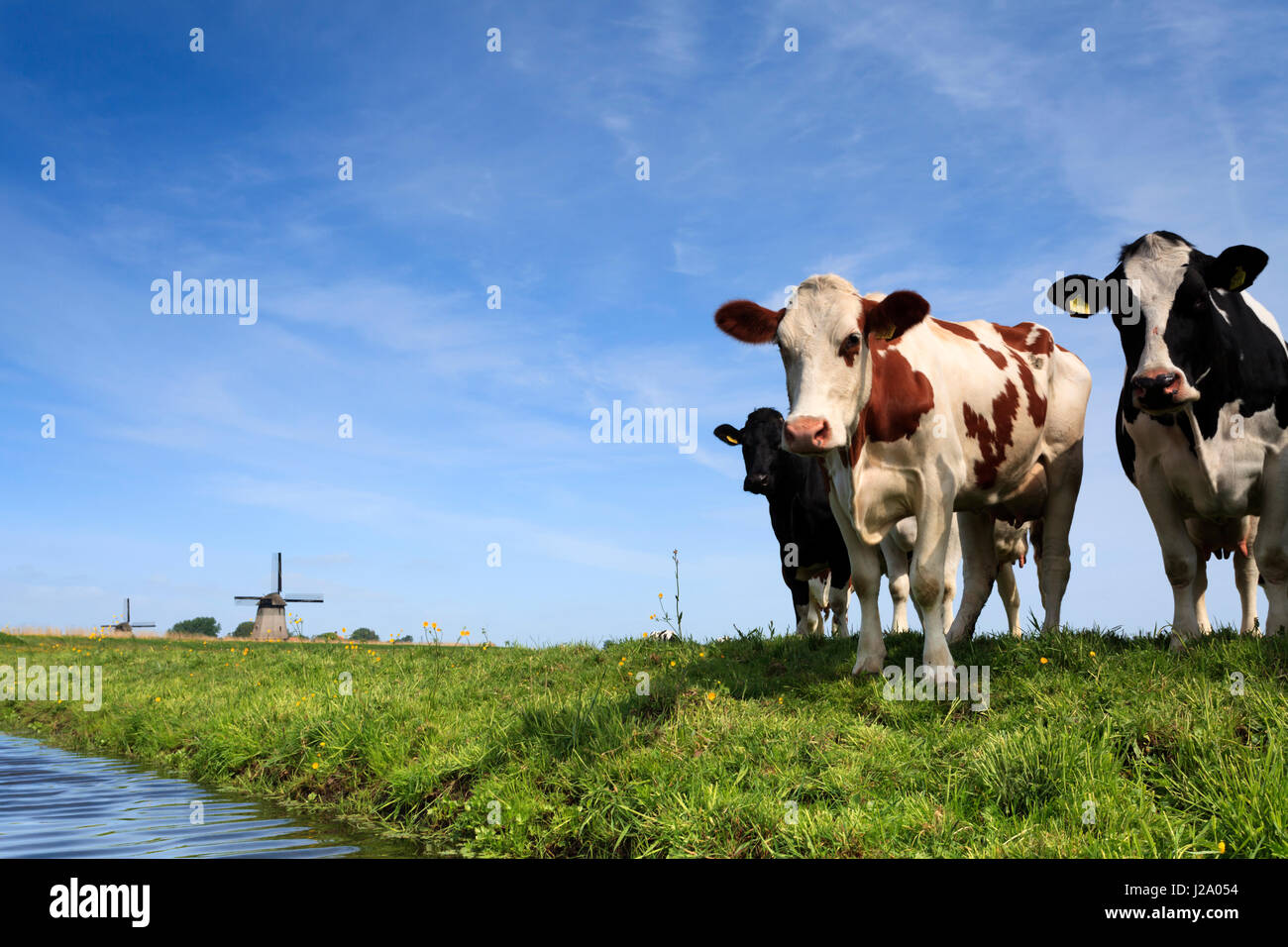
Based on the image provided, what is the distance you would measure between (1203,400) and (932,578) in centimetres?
254

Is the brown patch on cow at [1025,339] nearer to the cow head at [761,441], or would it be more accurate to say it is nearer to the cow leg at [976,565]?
the cow leg at [976,565]

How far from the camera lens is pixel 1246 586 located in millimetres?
9133

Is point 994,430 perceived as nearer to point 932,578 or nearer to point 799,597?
point 932,578

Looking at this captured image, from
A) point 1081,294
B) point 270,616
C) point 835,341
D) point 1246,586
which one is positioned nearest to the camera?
point 835,341

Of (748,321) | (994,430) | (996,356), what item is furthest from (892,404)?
(996,356)

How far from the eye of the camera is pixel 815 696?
7.42 metres

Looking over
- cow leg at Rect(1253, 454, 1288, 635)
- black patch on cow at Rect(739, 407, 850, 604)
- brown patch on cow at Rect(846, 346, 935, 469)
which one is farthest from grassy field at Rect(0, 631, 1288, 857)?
black patch on cow at Rect(739, 407, 850, 604)

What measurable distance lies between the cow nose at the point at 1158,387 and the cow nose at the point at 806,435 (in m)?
2.45

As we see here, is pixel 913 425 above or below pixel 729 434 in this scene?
below

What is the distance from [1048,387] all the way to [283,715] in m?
8.26

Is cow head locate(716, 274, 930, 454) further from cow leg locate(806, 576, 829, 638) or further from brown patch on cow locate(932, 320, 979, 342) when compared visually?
cow leg locate(806, 576, 829, 638)

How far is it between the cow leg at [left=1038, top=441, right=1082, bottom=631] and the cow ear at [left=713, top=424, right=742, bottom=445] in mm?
4811

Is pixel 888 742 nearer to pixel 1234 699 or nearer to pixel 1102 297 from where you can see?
pixel 1234 699
